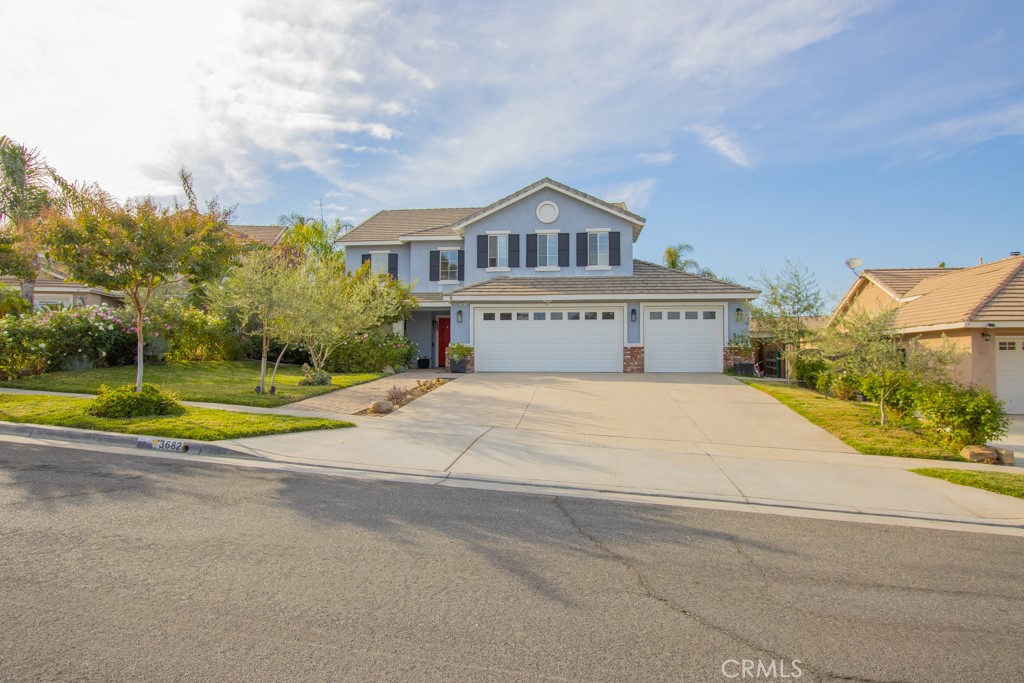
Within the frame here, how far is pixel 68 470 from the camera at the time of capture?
7.32m

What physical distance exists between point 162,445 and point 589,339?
15.5 metres

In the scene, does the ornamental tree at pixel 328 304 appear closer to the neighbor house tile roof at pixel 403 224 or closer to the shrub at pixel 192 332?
the shrub at pixel 192 332

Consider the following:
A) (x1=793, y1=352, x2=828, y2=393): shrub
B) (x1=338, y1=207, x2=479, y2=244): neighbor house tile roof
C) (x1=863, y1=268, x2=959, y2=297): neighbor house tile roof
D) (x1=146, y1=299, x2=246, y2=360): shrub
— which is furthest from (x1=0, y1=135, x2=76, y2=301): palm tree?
(x1=863, y1=268, x2=959, y2=297): neighbor house tile roof

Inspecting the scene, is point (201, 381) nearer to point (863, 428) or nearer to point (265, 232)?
A: point (863, 428)

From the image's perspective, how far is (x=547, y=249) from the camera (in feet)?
78.3

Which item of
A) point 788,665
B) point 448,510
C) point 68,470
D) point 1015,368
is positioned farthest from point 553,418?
point 1015,368

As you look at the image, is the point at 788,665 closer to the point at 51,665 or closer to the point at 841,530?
the point at 841,530

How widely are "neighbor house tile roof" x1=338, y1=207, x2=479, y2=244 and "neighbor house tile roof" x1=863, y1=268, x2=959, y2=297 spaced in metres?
16.9

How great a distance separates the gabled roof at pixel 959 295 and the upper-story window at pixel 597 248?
33.6 ft

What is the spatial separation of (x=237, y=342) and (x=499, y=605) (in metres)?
20.2

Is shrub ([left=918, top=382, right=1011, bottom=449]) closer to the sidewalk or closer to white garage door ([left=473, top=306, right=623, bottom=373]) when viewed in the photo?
white garage door ([left=473, top=306, right=623, bottom=373])

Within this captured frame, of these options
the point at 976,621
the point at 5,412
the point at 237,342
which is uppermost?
the point at 237,342

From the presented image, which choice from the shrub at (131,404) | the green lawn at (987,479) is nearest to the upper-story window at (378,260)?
the shrub at (131,404)

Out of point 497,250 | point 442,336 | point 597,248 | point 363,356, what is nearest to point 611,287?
point 597,248
